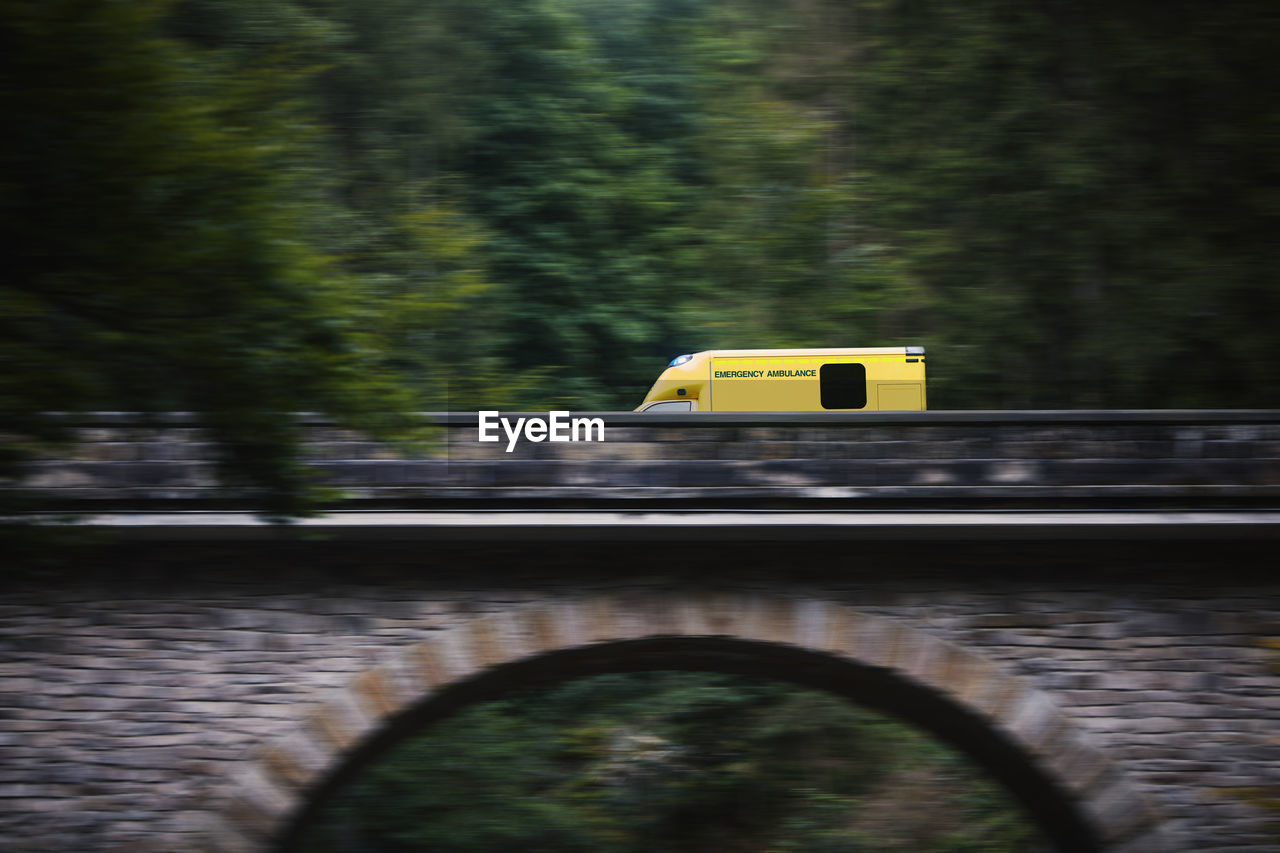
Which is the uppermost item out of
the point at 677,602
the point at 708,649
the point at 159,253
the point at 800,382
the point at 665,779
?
the point at 159,253

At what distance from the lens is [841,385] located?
18.8 ft

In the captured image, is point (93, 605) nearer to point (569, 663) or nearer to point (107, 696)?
point (107, 696)

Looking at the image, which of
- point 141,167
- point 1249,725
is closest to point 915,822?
point 1249,725

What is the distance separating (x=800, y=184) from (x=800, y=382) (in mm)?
3307

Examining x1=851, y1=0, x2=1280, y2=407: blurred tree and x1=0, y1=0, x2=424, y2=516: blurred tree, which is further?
x1=851, y1=0, x2=1280, y2=407: blurred tree

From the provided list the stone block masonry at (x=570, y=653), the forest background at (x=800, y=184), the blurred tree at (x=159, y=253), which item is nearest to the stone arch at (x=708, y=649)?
the stone block masonry at (x=570, y=653)

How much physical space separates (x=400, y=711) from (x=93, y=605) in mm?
1636

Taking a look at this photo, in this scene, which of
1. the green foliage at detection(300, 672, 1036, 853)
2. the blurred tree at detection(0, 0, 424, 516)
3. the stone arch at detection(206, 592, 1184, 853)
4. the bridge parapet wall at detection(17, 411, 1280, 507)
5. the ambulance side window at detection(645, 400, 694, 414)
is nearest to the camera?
the blurred tree at detection(0, 0, 424, 516)

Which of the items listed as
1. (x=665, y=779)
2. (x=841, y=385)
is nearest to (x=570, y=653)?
(x=841, y=385)

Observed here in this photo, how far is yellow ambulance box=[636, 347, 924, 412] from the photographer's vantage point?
18.6ft

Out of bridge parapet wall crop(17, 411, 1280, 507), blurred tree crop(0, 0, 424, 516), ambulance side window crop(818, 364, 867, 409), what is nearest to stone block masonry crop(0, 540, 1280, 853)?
bridge parapet wall crop(17, 411, 1280, 507)

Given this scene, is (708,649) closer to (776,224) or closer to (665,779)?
(665,779)

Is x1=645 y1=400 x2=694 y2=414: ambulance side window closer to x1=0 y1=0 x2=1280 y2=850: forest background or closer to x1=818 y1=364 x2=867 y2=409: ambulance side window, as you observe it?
x1=818 y1=364 x2=867 y2=409: ambulance side window

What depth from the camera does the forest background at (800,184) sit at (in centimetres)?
716
